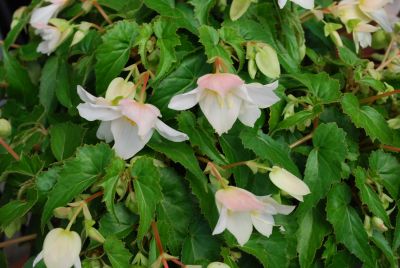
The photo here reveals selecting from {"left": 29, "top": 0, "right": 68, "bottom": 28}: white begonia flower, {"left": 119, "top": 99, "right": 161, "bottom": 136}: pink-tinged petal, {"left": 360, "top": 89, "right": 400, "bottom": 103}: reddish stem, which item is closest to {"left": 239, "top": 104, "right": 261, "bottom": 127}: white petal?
{"left": 119, "top": 99, "right": 161, "bottom": 136}: pink-tinged petal

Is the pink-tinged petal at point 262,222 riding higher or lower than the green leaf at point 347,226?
higher

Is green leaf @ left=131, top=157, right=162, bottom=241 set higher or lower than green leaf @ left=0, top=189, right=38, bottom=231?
higher

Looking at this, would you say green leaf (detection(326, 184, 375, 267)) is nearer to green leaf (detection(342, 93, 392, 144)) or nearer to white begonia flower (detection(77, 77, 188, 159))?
green leaf (detection(342, 93, 392, 144))

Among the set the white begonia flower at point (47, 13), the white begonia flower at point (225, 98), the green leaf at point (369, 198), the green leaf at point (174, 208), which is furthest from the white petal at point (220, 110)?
the white begonia flower at point (47, 13)

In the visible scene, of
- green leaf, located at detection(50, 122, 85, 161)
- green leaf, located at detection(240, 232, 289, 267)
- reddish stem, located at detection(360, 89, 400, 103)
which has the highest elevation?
reddish stem, located at detection(360, 89, 400, 103)

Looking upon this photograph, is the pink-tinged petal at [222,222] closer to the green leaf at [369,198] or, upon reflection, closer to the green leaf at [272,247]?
the green leaf at [272,247]

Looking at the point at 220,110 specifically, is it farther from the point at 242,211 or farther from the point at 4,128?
the point at 4,128
